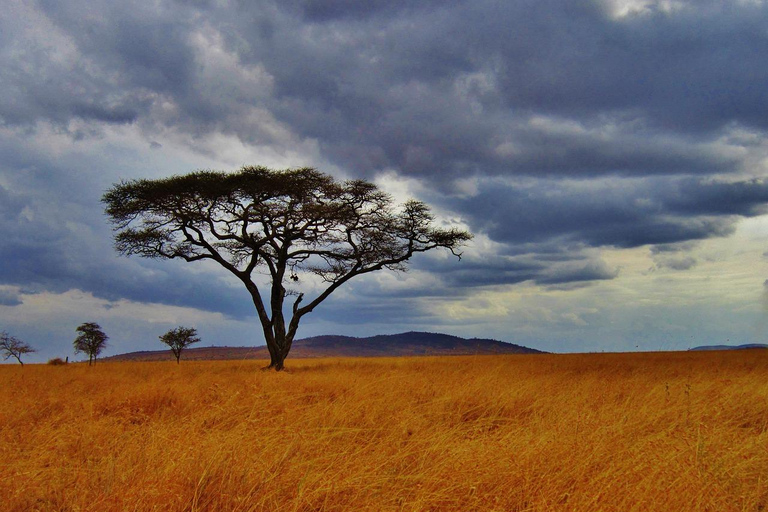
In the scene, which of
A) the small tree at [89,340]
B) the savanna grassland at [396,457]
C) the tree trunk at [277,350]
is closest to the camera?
the savanna grassland at [396,457]

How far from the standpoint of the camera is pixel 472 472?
14.6 feet

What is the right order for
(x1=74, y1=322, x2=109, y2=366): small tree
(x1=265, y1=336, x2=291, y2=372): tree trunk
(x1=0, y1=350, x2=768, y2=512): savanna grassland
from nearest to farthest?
(x1=0, y1=350, x2=768, y2=512): savanna grassland < (x1=265, y1=336, x2=291, y2=372): tree trunk < (x1=74, y1=322, x2=109, y2=366): small tree

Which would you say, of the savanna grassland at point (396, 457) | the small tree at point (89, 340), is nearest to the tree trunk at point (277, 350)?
the savanna grassland at point (396, 457)

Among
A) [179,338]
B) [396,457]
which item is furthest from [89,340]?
[396,457]

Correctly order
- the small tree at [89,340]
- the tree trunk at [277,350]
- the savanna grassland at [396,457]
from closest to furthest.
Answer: the savanna grassland at [396,457], the tree trunk at [277,350], the small tree at [89,340]

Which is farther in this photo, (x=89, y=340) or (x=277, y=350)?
(x=89, y=340)

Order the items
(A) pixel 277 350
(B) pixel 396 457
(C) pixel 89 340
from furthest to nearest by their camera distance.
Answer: (C) pixel 89 340
(A) pixel 277 350
(B) pixel 396 457

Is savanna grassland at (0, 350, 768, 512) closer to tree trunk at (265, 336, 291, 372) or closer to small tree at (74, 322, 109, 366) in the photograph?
tree trunk at (265, 336, 291, 372)

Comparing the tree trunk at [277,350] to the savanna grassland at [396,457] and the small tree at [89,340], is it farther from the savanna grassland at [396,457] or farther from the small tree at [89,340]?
the small tree at [89,340]

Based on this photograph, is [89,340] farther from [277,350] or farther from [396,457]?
[396,457]

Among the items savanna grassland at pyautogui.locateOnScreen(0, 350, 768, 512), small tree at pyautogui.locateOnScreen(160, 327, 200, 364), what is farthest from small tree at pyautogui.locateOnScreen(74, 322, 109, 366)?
savanna grassland at pyautogui.locateOnScreen(0, 350, 768, 512)

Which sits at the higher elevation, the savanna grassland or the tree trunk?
the tree trunk

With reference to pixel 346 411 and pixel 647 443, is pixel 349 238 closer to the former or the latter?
pixel 346 411

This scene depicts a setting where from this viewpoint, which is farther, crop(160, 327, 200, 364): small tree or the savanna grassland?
crop(160, 327, 200, 364): small tree
